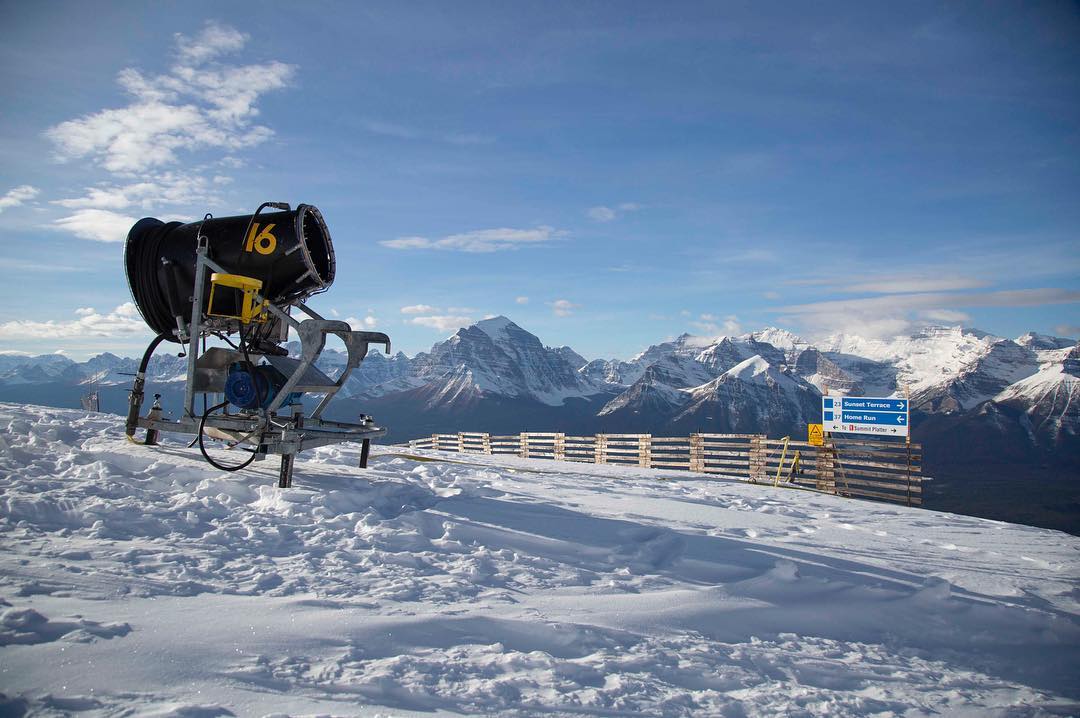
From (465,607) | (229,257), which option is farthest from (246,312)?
(465,607)

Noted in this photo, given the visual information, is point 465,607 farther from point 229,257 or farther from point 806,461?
point 806,461

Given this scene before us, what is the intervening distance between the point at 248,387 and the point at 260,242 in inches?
67.6

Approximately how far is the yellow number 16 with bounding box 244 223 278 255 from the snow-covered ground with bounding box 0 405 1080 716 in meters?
2.67

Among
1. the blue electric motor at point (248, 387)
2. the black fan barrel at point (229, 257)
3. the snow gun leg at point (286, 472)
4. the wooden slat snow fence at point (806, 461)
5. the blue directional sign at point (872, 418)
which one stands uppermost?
the black fan barrel at point (229, 257)

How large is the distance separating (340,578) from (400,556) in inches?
28.5

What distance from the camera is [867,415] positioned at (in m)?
19.2

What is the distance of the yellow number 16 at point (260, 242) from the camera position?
24.4 ft

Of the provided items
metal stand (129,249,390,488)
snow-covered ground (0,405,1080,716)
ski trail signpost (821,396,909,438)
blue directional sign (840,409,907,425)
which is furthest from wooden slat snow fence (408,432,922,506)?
metal stand (129,249,390,488)

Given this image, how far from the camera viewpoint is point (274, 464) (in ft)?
28.9

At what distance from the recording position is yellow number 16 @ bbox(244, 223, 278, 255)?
24.4 ft

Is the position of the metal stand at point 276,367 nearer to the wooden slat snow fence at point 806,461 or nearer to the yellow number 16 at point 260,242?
the yellow number 16 at point 260,242

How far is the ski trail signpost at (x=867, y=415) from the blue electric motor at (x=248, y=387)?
15.9m

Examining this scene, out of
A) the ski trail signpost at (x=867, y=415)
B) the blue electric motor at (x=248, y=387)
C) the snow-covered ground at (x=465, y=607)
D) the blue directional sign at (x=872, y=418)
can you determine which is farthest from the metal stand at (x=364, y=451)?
the blue directional sign at (x=872, y=418)

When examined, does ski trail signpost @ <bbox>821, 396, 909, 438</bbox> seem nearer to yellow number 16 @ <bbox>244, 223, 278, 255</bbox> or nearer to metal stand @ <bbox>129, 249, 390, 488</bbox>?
metal stand @ <bbox>129, 249, 390, 488</bbox>
